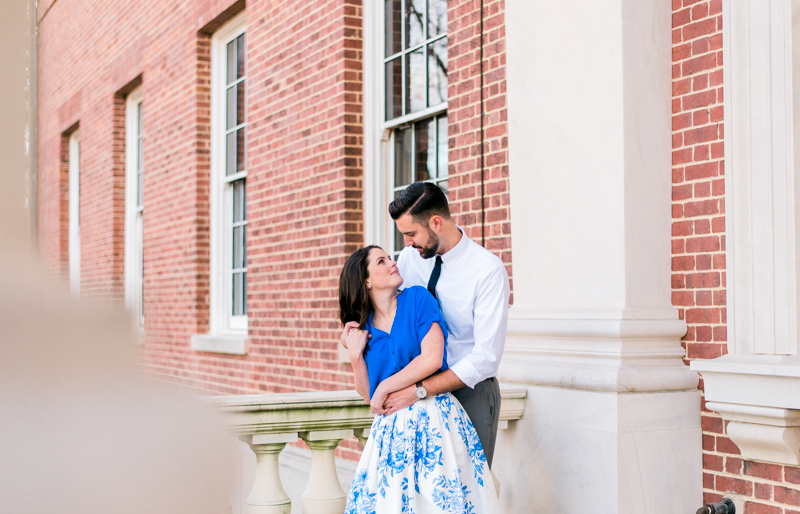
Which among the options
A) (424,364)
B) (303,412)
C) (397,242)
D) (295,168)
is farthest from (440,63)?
(424,364)

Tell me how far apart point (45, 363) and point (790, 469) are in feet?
11.7

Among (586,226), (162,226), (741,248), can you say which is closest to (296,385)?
(162,226)

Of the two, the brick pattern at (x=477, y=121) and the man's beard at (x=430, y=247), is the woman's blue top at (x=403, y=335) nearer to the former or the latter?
the man's beard at (x=430, y=247)

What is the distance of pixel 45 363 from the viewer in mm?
388

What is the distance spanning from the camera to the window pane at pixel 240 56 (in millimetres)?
8141

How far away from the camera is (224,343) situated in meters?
7.86

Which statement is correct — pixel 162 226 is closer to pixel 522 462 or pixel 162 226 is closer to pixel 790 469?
pixel 522 462

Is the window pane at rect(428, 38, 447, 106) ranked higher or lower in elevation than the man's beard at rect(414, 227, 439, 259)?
higher

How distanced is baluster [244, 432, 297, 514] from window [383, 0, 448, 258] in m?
2.82

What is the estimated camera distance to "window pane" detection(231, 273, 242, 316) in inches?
324

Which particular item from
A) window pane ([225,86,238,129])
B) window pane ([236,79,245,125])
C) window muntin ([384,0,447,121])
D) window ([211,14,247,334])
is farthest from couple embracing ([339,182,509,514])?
window pane ([225,86,238,129])

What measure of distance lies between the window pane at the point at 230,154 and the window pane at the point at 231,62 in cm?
56

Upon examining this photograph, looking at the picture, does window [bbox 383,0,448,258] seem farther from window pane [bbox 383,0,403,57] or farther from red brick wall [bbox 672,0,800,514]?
red brick wall [bbox 672,0,800,514]

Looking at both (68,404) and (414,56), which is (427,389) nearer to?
(68,404)
